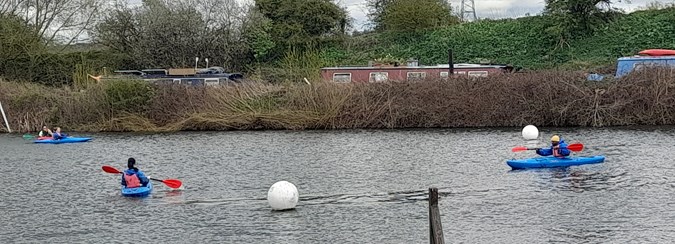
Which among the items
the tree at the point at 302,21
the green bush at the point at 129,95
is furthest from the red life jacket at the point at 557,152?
the tree at the point at 302,21

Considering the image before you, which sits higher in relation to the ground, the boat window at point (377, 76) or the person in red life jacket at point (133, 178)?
the boat window at point (377, 76)

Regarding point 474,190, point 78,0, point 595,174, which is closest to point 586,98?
point 595,174

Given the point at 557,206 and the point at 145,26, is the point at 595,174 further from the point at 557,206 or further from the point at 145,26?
the point at 145,26

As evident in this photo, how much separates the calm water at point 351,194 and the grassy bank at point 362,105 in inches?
227

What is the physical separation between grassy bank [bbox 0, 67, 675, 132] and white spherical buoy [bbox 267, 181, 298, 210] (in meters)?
26.2

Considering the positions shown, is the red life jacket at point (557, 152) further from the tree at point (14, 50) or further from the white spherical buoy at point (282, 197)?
the tree at point (14, 50)

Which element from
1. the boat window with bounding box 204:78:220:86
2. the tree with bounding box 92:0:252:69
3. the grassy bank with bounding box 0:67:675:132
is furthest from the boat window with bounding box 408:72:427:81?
the tree with bounding box 92:0:252:69

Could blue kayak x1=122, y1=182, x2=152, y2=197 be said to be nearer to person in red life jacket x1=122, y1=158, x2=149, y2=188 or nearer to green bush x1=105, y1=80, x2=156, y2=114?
person in red life jacket x1=122, y1=158, x2=149, y2=188

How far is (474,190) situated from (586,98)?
2307cm

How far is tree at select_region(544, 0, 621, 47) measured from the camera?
5472 centimetres

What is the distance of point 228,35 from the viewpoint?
6197 cm

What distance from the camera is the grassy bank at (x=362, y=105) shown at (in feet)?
149

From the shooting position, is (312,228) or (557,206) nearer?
(312,228)

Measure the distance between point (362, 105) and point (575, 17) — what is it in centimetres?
1562
